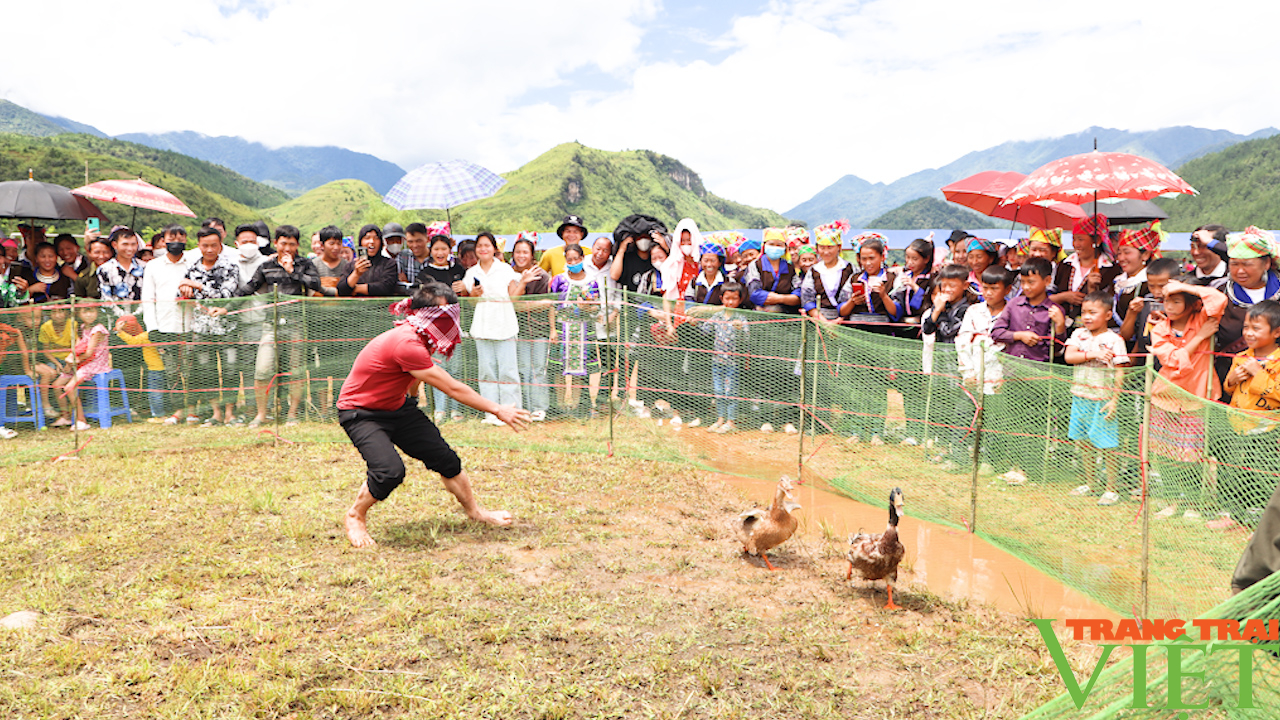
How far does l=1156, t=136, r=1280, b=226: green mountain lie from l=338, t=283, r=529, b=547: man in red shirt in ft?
245

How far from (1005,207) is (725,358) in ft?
11.8

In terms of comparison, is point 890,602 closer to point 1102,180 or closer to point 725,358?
point 725,358

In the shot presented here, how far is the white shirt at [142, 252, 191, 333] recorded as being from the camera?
340 inches

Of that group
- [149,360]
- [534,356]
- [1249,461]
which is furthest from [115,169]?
[1249,461]

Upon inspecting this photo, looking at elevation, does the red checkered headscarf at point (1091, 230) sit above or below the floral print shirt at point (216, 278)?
above

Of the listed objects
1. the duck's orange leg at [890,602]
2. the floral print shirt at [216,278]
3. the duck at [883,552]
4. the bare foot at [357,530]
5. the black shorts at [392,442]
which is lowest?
the duck's orange leg at [890,602]

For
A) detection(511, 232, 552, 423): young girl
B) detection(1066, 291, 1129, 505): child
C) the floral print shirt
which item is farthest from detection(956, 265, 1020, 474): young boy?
the floral print shirt

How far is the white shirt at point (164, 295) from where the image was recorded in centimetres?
865

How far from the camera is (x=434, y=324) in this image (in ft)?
17.8

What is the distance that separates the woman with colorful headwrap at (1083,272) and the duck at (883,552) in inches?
151

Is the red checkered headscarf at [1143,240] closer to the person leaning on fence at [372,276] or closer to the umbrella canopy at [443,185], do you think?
the umbrella canopy at [443,185]

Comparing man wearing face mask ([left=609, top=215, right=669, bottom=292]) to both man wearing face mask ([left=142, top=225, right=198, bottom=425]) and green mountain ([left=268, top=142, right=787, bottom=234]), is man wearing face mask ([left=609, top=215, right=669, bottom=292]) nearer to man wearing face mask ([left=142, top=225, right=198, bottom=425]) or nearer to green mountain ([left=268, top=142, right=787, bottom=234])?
man wearing face mask ([left=142, top=225, right=198, bottom=425])

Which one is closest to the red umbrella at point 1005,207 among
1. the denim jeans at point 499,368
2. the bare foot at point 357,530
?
the denim jeans at point 499,368

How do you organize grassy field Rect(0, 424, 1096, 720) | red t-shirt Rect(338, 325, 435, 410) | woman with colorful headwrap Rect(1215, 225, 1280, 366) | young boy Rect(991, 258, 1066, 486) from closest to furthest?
1. grassy field Rect(0, 424, 1096, 720)
2. red t-shirt Rect(338, 325, 435, 410)
3. woman with colorful headwrap Rect(1215, 225, 1280, 366)
4. young boy Rect(991, 258, 1066, 486)
